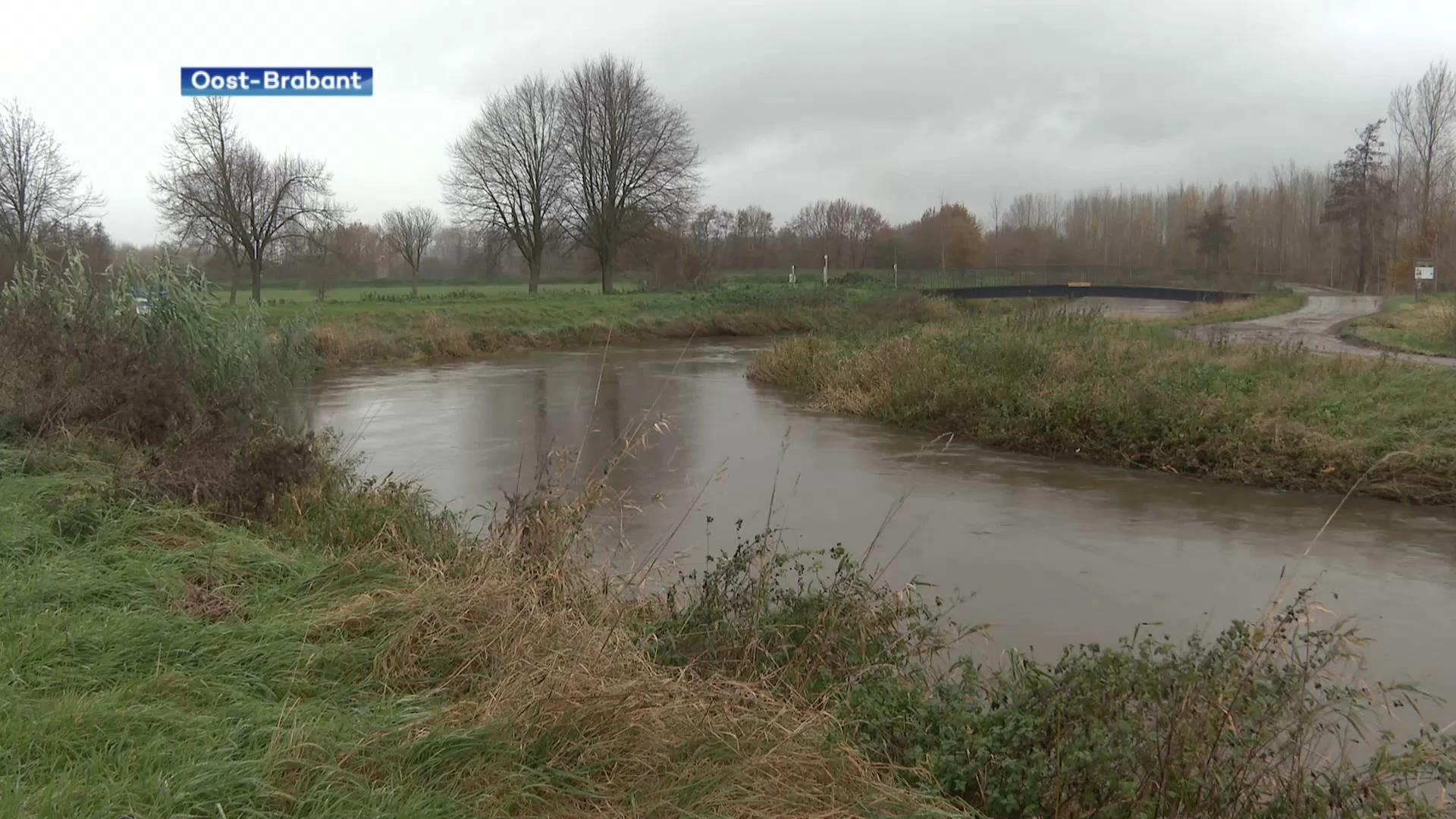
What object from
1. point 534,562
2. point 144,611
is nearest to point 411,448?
point 534,562

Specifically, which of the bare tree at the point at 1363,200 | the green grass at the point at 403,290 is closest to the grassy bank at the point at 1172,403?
the green grass at the point at 403,290

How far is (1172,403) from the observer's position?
10133mm

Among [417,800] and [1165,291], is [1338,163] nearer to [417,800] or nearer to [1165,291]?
[1165,291]

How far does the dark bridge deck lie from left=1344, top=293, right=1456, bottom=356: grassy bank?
14545 millimetres

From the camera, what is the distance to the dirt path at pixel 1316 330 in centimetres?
1508

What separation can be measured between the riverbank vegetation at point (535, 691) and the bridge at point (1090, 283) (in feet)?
113

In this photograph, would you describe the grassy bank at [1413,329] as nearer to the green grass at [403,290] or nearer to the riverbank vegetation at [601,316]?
the riverbank vegetation at [601,316]

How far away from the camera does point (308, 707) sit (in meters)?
2.85

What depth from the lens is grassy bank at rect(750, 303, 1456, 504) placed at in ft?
29.3

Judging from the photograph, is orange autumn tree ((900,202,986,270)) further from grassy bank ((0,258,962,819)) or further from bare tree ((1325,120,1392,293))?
grassy bank ((0,258,962,819))

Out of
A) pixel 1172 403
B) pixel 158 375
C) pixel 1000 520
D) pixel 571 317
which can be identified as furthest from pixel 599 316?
pixel 158 375

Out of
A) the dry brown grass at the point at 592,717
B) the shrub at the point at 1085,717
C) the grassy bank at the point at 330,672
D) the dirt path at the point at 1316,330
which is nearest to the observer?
the grassy bank at the point at 330,672

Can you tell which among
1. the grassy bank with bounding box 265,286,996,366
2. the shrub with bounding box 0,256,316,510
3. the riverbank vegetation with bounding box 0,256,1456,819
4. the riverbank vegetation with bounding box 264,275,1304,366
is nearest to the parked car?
the shrub with bounding box 0,256,316,510

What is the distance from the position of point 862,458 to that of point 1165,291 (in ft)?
118
